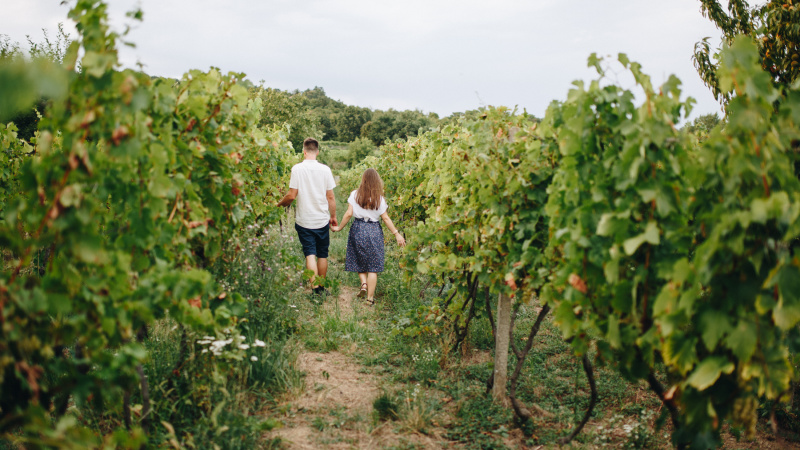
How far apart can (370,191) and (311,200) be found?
754 mm

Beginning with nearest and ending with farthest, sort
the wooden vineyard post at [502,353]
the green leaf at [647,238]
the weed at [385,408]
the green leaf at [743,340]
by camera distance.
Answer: the green leaf at [743,340]
the green leaf at [647,238]
the weed at [385,408]
the wooden vineyard post at [502,353]

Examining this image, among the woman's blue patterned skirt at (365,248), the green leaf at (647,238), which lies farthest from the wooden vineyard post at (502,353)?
the woman's blue patterned skirt at (365,248)

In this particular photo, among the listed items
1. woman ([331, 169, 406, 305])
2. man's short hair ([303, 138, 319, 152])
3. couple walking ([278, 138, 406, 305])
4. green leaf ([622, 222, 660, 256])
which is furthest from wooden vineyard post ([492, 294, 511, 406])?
man's short hair ([303, 138, 319, 152])

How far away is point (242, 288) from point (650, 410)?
343 cm

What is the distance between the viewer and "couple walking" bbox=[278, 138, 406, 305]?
588cm

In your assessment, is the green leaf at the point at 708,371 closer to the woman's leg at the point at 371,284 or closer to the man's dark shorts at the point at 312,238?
the woman's leg at the point at 371,284

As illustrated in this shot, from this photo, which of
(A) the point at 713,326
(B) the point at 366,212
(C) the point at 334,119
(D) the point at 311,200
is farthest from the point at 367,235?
(C) the point at 334,119

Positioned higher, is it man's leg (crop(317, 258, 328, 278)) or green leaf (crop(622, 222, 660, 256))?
green leaf (crop(622, 222, 660, 256))

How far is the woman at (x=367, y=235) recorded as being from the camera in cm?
606

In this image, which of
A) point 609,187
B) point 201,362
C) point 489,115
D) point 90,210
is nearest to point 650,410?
point 609,187

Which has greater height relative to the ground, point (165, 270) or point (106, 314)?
point (165, 270)

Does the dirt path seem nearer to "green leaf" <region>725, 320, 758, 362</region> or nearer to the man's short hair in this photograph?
"green leaf" <region>725, 320, 758, 362</region>

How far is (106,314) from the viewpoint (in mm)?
1699

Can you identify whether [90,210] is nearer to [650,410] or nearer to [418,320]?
[418,320]
